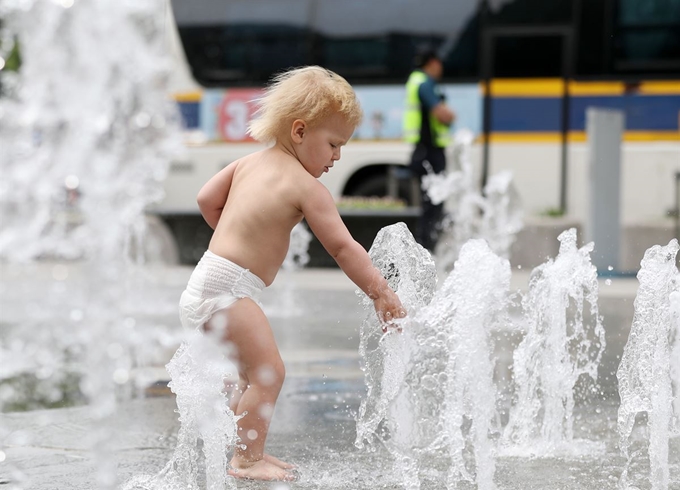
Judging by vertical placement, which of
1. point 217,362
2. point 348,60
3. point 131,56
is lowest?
point 217,362

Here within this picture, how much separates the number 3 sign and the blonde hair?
7835 millimetres

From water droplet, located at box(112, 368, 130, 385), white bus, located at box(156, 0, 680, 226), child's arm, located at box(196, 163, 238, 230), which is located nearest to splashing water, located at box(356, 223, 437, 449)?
child's arm, located at box(196, 163, 238, 230)

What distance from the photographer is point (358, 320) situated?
6789 mm

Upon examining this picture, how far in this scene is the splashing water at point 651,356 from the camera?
9.65 ft

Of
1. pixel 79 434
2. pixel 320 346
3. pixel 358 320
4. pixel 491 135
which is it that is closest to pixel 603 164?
pixel 491 135

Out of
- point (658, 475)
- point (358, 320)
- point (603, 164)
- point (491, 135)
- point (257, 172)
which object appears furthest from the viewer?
point (491, 135)

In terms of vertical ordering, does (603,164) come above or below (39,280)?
above

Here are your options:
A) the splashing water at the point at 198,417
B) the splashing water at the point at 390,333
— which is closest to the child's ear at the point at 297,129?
the splashing water at the point at 390,333

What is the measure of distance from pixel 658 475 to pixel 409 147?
26.6 ft

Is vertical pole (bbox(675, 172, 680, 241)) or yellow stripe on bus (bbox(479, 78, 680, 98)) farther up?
yellow stripe on bus (bbox(479, 78, 680, 98))

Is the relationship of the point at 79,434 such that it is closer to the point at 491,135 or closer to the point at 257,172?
the point at 257,172

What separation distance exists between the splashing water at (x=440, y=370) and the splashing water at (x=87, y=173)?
71 centimetres

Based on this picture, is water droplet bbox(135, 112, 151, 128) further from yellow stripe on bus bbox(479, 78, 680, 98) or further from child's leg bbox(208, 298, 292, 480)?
child's leg bbox(208, 298, 292, 480)

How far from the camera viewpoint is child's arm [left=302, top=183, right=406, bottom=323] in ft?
9.57
